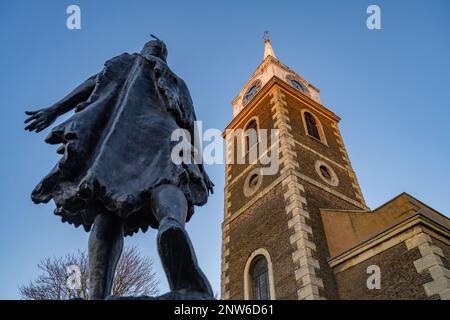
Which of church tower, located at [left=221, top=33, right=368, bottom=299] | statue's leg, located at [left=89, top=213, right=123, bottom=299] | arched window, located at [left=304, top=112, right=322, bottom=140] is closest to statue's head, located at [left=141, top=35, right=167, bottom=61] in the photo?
statue's leg, located at [left=89, top=213, right=123, bottom=299]

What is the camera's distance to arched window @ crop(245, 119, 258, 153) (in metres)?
17.2

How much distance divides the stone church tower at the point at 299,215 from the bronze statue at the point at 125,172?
7476 millimetres

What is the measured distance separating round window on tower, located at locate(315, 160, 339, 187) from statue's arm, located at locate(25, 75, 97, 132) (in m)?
12.4

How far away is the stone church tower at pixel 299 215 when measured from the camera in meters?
9.50

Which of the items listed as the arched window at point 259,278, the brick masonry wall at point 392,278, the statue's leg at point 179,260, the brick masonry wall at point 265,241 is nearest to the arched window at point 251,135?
the brick masonry wall at point 265,241

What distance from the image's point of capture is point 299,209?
11312 millimetres

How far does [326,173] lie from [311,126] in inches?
145

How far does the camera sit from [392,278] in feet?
27.1

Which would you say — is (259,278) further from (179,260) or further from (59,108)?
A: (179,260)

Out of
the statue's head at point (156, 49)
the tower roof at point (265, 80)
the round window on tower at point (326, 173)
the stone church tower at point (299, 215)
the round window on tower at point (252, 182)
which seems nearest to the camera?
the statue's head at point (156, 49)

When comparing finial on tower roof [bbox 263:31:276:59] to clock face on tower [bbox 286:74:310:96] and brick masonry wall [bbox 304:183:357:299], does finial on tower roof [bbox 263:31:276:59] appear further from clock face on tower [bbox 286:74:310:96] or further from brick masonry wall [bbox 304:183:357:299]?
brick masonry wall [bbox 304:183:357:299]

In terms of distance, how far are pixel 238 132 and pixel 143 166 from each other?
17.3 m

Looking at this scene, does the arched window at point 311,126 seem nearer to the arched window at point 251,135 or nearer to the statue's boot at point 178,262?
the arched window at point 251,135

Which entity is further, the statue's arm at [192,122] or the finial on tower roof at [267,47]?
the finial on tower roof at [267,47]
